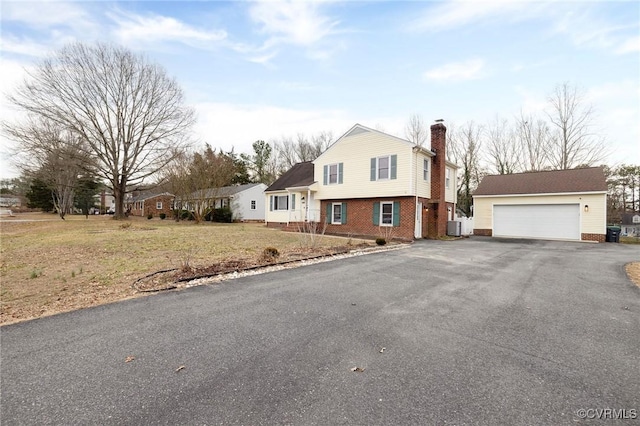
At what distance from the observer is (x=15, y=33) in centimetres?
1002

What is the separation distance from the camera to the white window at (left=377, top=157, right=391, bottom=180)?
57.3 ft

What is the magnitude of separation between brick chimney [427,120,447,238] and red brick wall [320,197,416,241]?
238cm

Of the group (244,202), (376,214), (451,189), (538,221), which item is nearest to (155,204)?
(244,202)

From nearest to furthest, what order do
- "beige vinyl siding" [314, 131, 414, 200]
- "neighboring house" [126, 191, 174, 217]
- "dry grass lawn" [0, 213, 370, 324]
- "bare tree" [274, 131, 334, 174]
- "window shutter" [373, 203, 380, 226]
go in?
"dry grass lawn" [0, 213, 370, 324], "beige vinyl siding" [314, 131, 414, 200], "window shutter" [373, 203, 380, 226], "bare tree" [274, 131, 334, 174], "neighboring house" [126, 191, 174, 217]

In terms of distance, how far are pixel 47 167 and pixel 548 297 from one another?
3286 cm

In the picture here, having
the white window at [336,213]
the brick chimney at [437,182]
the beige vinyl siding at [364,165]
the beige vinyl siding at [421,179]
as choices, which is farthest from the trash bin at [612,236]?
the white window at [336,213]

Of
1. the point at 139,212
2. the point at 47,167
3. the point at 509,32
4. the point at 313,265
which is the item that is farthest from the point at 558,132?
the point at 139,212

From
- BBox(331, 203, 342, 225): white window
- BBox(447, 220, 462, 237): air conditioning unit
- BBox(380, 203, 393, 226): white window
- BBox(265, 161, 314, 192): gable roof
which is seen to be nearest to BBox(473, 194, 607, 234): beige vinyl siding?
BBox(447, 220, 462, 237): air conditioning unit

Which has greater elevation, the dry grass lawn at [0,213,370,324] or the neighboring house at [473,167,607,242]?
the neighboring house at [473,167,607,242]

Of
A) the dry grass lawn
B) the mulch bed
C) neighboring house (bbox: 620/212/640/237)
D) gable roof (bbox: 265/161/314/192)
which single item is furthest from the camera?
gable roof (bbox: 265/161/314/192)

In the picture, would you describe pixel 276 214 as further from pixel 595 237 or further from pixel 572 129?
pixel 572 129

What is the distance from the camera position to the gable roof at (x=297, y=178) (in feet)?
76.1

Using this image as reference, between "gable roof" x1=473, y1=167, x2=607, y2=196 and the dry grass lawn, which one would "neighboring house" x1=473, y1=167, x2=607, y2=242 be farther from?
the dry grass lawn

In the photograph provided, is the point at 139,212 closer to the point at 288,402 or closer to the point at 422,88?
the point at 422,88
